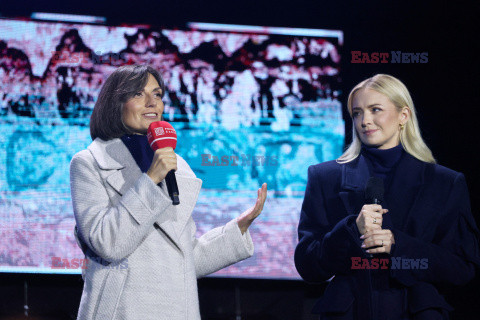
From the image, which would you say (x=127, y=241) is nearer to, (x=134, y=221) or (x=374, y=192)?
(x=134, y=221)

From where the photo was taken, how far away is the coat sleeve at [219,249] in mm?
1979

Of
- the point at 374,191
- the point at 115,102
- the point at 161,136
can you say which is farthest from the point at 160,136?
the point at 374,191

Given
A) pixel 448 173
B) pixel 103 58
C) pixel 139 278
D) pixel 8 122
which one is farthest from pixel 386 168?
pixel 8 122

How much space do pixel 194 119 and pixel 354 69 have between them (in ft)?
3.81

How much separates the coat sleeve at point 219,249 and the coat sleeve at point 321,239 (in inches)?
9.7

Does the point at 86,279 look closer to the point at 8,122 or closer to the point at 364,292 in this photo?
the point at 364,292

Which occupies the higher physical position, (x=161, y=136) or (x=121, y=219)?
(x=161, y=136)

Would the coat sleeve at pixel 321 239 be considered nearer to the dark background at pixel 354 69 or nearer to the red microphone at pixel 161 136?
the red microphone at pixel 161 136

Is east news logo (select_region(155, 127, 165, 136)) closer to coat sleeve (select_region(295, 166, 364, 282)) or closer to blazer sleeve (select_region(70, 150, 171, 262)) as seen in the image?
blazer sleeve (select_region(70, 150, 171, 262))

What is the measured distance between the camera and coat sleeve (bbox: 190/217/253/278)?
6.49 feet

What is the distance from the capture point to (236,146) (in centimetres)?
330

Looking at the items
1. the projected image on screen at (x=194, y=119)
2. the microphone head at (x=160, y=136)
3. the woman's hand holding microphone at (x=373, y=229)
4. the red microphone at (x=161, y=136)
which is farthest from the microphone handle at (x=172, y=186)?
the projected image on screen at (x=194, y=119)

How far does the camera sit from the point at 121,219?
1.56 meters

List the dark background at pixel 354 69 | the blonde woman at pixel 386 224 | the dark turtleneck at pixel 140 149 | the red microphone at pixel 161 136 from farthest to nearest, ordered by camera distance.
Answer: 1. the dark background at pixel 354 69
2. the blonde woman at pixel 386 224
3. the dark turtleneck at pixel 140 149
4. the red microphone at pixel 161 136
